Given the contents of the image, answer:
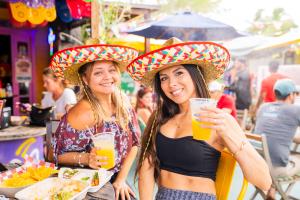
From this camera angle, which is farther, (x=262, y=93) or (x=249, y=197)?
(x=262, y=93)

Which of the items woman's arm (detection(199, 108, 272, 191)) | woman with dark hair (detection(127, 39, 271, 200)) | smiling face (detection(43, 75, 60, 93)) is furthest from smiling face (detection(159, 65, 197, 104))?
smiling face (detection(43, 75, 60, 93))

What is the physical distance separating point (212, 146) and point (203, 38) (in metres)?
5.89

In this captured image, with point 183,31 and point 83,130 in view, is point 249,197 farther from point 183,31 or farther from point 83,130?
point 183,31

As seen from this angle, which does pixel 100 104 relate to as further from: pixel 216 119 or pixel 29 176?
pixel 216 119

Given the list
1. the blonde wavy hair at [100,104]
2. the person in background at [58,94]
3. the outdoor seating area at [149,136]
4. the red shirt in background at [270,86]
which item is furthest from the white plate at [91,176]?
the red shirt in background at [270,86]

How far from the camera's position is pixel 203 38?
744 cm

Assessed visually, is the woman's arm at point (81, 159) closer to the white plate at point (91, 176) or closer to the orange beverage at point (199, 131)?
the white plate at point (91, 176)

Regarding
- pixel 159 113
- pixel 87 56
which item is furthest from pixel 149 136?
pixel 87 56

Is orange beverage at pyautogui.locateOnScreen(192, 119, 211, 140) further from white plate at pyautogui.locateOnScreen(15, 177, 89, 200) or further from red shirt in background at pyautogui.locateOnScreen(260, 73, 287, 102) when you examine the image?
red shirt in background at pyautogui.locateOnScreen(260, 73, 287, 102)

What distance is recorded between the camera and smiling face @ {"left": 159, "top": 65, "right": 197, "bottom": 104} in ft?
6.24

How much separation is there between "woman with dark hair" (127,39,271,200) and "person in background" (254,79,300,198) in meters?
2.25

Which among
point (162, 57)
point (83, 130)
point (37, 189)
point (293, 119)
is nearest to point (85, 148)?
point (83, 130)

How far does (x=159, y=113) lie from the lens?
2188 mm

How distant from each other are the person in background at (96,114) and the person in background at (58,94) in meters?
2.41
